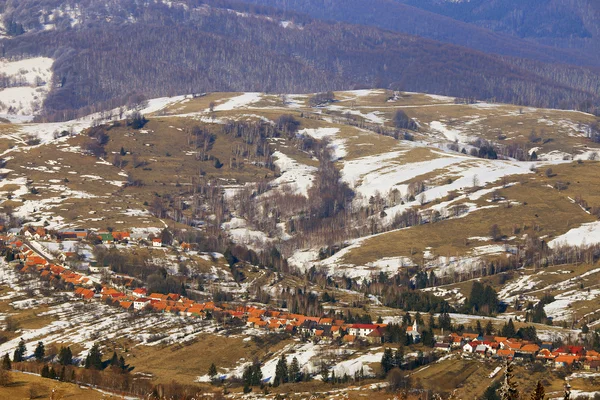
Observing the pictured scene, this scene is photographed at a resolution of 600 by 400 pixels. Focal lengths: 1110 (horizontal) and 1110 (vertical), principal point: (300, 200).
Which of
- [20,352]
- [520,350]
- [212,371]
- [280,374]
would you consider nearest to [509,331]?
[520,350]

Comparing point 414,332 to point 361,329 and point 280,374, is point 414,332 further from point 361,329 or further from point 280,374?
point 280,374

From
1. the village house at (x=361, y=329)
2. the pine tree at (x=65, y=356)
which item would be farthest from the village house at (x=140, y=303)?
the village house at (x=361, y=329)

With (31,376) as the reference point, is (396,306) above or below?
below

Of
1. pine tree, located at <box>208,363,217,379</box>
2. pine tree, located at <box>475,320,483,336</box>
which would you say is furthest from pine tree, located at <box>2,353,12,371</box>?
pine tree, located at <box>475,320,483,336</box>

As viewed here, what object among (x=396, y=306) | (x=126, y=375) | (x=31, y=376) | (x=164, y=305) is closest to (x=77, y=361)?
(x=126, y=375)

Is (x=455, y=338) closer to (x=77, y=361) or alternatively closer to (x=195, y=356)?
(x=195, y=356)
